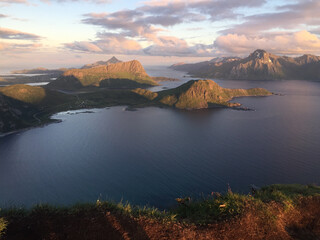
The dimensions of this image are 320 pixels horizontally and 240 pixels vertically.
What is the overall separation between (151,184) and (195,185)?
20486 millimetres

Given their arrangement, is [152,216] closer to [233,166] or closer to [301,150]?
[233,166]

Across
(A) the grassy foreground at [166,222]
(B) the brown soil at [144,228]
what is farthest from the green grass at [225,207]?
(B) the brown soil at [144,228]

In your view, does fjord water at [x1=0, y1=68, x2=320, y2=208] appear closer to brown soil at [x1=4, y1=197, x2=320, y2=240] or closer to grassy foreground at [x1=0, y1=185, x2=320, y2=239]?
grassy foreground at [x1=0, y1=185, x2=320, y2=239]

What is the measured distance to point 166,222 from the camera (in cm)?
1788

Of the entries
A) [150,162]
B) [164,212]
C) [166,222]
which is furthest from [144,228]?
[150,162]

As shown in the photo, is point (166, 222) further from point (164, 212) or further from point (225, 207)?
Result: point (225, 207)

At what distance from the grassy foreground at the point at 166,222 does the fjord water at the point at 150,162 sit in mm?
50878

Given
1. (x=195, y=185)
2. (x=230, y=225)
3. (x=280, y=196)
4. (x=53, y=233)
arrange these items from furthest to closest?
(x=195, y=185) → (x=280, y=196) → (x=230, y=225) → (x=53, y=233)

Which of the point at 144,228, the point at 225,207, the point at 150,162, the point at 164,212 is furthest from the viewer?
the point at 150,162

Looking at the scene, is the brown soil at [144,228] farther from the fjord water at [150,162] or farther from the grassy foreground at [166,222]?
the fjord water at [150,162]

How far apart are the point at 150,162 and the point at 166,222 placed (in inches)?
4174

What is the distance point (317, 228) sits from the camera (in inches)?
802

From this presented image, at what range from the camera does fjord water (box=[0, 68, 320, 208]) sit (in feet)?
303

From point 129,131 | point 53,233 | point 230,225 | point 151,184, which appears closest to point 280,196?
point 230,225
